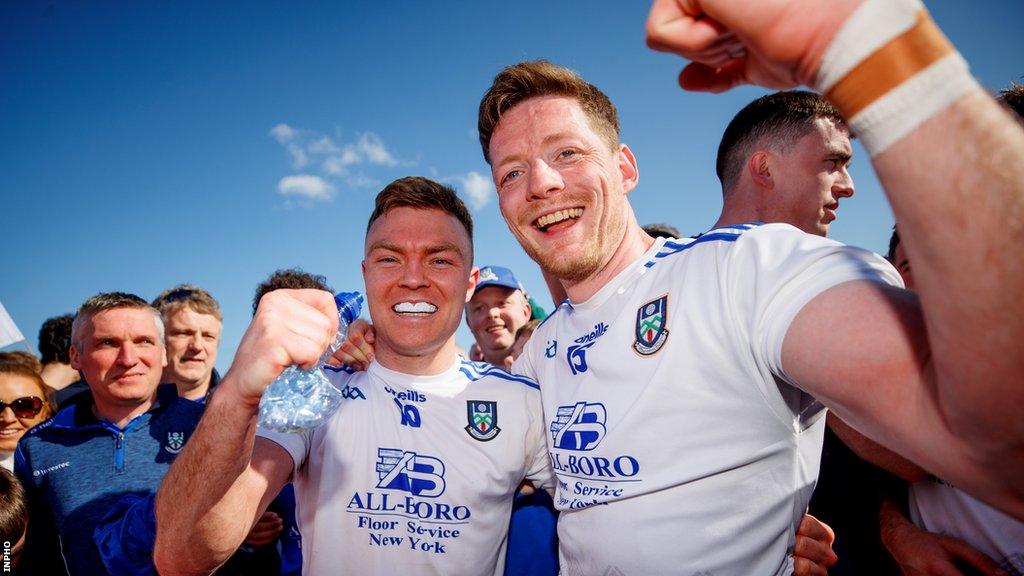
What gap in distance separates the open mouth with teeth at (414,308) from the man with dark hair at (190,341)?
3.83 meters

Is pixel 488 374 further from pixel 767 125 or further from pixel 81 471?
pixel 81 471

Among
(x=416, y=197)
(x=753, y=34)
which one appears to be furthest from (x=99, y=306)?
(x=753, y=34)

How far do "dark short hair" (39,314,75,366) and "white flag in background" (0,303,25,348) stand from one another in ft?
4.36

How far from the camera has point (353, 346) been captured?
9.27 ft

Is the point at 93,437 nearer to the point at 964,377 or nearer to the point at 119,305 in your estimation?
the point at 119,305

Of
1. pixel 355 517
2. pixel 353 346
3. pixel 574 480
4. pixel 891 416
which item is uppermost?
pixel 353 346

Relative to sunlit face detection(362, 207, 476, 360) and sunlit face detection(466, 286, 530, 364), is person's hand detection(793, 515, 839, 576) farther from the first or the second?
sunlit face detection(466, 286, 530, 364)

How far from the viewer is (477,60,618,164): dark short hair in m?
2.49

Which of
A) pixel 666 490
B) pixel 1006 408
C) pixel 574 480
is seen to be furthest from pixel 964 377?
pixel 574 480

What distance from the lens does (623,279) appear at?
81.4 inches

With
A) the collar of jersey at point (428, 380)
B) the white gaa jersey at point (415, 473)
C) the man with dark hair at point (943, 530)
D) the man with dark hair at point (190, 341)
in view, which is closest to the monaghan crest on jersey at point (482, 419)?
the white gaa jersey at point (415, 473)

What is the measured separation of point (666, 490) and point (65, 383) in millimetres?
7732

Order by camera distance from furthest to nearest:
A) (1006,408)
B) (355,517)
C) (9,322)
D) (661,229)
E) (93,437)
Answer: (9,322), (661,229), (93,437), (355,517), (1006,408)

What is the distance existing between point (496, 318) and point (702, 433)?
4.66 metres
